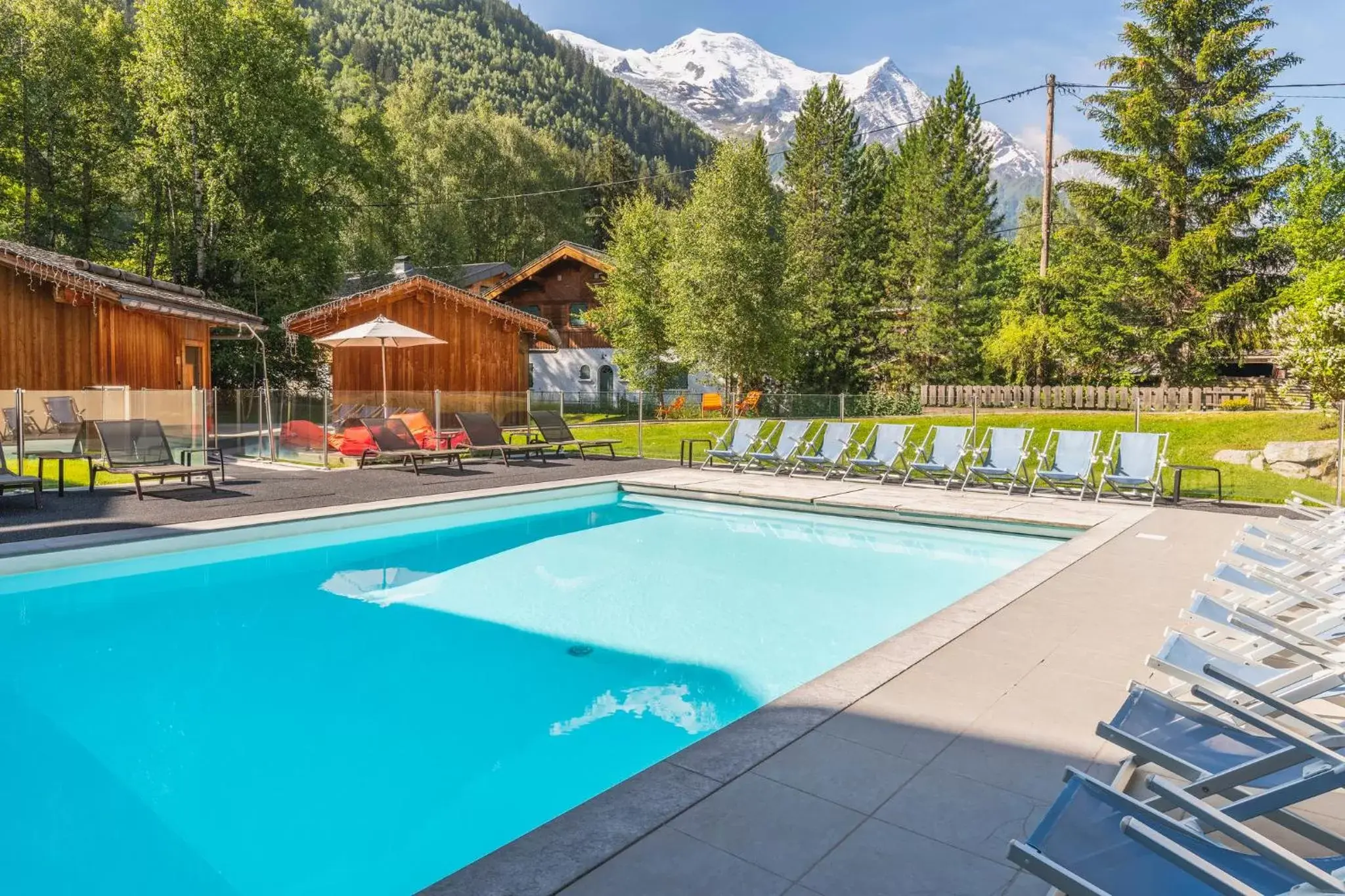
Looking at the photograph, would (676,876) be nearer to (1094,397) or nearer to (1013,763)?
(1013,763)

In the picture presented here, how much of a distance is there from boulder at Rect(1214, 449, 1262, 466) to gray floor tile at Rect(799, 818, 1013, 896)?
16.3m

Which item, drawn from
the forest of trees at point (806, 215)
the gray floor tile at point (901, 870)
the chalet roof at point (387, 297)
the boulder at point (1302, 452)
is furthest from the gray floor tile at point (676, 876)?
the chalet roof at point (387, 297)

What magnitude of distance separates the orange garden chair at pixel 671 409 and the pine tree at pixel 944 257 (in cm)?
850

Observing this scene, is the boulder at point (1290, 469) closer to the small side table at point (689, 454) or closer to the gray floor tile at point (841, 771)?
the small side table at point (689, 454)

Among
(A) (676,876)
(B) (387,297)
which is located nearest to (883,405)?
(B) (387,297)

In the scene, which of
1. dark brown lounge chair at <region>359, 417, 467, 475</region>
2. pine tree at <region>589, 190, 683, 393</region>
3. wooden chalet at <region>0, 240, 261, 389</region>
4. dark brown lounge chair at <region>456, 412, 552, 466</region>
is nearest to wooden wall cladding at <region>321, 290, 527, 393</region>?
wooden chalet at <region>0, 240, 261, 389</region>

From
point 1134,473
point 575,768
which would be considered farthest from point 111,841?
point 1134,473

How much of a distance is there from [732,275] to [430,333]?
8.65 meters

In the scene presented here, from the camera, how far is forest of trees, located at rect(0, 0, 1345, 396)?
22359mm

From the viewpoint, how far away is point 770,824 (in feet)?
9.16

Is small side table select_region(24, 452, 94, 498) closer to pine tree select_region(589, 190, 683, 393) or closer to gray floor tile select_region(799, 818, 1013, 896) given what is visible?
gray floor tile select_region(799, 818, 1013, 896)

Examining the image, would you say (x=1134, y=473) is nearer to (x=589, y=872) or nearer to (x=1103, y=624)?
(x=1103, y=624)

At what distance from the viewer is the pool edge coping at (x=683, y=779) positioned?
249cm

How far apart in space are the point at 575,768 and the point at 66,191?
31.2 m
